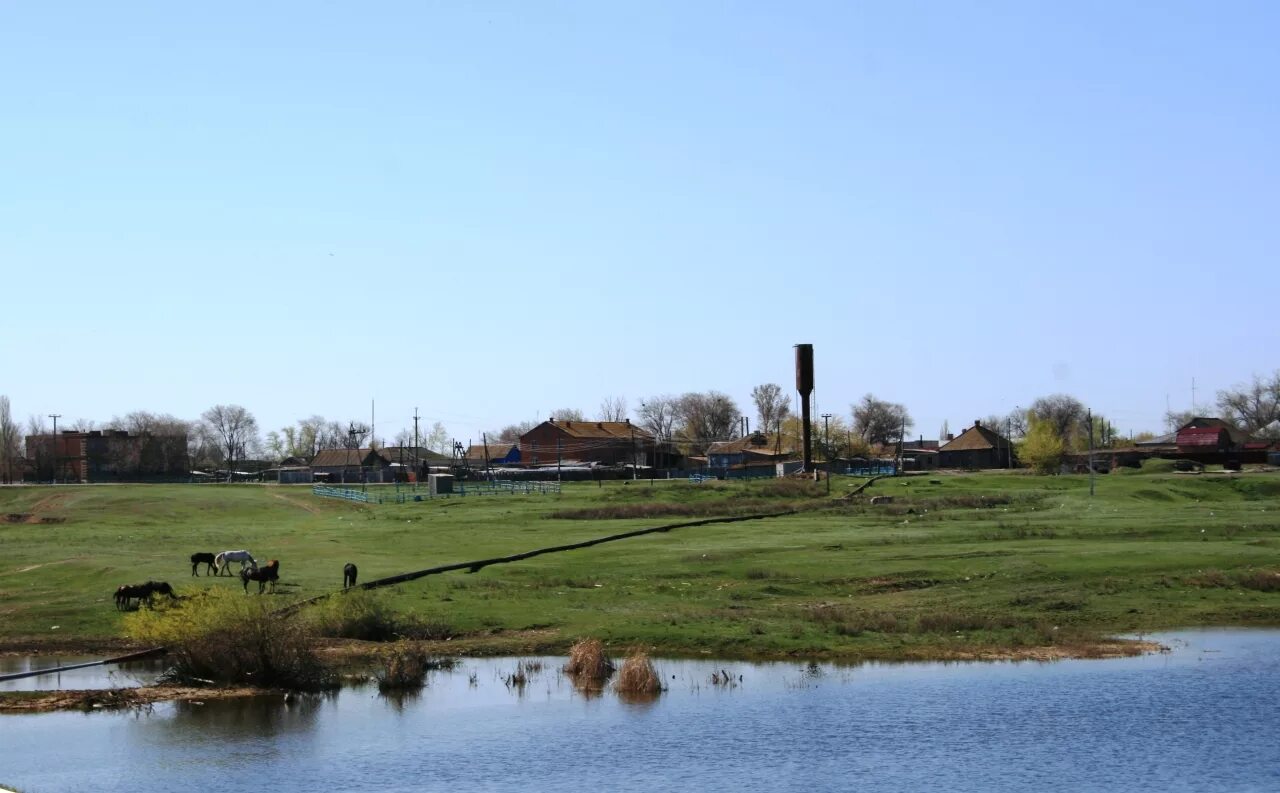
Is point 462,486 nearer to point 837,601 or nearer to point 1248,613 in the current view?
point 837,601

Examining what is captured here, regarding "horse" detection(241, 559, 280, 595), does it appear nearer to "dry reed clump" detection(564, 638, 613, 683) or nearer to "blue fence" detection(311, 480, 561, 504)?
"dry reed clump" detection(564, 638, 613, 683)

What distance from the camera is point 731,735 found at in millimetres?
33406

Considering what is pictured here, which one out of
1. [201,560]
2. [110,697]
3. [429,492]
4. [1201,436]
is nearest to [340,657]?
[110,697]

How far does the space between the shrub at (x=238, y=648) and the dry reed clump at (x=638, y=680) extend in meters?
8.52

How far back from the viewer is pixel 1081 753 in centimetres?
3106

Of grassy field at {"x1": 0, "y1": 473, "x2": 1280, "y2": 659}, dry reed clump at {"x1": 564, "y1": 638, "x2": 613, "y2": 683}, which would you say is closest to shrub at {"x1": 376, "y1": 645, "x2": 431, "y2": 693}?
dry reed clump at {"x1": 564, "y1": 638, "x2": 613, "y2": 683}

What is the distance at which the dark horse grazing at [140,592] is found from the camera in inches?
1893

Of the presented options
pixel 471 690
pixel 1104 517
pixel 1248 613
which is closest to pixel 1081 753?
pixel 471 690

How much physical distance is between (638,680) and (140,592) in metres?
20.2

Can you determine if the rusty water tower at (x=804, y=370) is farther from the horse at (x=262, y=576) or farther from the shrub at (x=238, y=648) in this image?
the shrub at (x=238, y=648)

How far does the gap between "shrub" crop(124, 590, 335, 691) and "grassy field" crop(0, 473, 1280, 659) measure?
20.8 feet

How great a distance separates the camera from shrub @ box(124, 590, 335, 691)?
39.0 meters

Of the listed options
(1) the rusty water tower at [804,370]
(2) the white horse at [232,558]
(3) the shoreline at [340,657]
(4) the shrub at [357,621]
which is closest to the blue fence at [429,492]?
(1) the rusty water tower at [804,370]

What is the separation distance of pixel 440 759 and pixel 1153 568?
37651 mm
